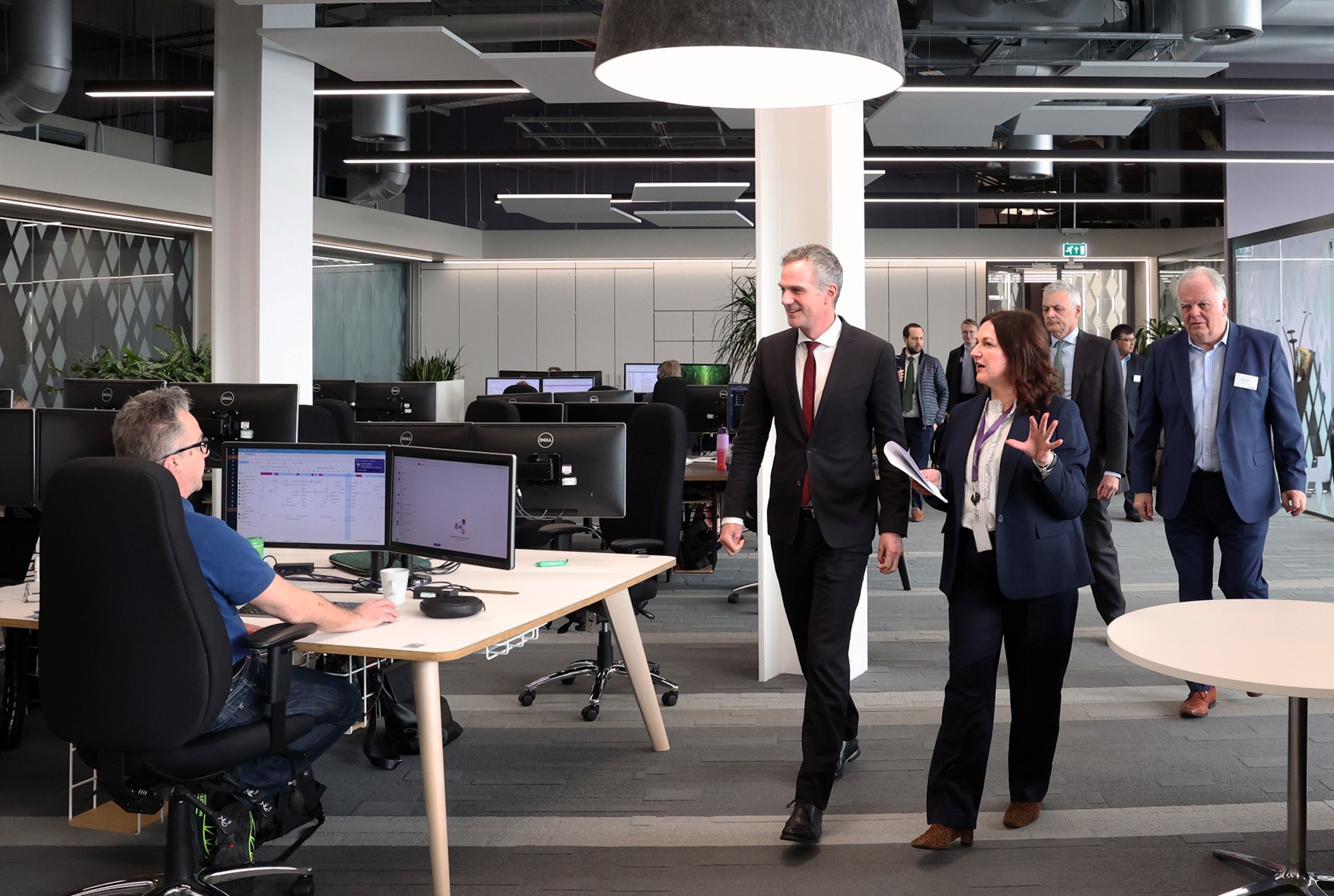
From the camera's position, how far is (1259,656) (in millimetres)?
2496

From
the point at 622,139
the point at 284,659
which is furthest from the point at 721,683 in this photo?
the point at 622,139

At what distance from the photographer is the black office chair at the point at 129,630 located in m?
2.59

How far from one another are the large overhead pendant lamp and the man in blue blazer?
244cm

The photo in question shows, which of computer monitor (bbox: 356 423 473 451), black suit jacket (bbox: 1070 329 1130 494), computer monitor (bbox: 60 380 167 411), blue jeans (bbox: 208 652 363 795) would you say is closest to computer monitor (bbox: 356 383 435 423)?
computer monitor (bbox: 60 380 167 411)

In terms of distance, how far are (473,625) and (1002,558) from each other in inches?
57.4

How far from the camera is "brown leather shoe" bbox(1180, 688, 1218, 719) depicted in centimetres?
460

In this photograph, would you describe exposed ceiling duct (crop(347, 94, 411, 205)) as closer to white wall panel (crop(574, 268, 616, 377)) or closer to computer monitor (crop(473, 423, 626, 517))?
white wall panel (crop(574, 268, 616, 377))

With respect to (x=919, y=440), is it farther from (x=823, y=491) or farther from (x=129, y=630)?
(x=129, y=630)

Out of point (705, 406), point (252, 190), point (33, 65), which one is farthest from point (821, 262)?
point (33, 65)

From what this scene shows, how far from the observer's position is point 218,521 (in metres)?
2.85

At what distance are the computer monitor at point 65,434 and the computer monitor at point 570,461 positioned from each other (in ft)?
5.60

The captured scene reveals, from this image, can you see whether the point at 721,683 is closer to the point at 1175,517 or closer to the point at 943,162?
the point at 1175,517

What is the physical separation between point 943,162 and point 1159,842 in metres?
9.23

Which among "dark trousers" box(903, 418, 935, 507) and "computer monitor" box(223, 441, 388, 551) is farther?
"dark trousers" box(903, 418, 935, 507)
